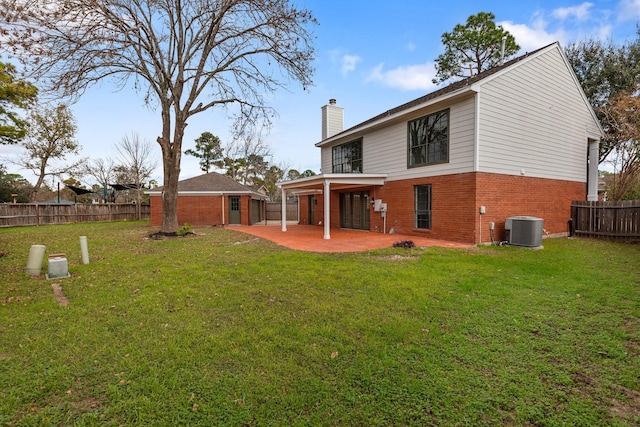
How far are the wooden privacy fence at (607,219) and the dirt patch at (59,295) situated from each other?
1650 cm

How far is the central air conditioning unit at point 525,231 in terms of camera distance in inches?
366

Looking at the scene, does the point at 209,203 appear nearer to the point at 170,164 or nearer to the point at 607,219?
the point at 170,164

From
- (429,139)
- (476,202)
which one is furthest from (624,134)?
(476,202)

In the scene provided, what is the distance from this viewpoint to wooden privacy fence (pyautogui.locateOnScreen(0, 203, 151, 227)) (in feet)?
64.3

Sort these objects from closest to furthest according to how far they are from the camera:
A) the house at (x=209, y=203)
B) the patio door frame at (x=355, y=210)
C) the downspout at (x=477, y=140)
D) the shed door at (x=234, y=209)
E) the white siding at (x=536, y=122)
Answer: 1. the downspout at (x=477, y=140)
2. the white siding at (x=536, y=122)
3. the patio door frame at (x=355, y=210)
4. the house at (x=209, y=203)
5. the shed door at (x=234, y=209)

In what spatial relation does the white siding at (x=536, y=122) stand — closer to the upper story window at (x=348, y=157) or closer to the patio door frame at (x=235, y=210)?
the upper story window at (x=348, y=157)

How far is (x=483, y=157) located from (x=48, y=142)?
3415 centimetres

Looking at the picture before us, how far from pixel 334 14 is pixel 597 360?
12.9 metres

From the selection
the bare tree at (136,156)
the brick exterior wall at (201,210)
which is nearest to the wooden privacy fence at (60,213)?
the bare tree at (136,156)

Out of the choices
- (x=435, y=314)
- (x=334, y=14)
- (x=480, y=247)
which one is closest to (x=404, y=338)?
(x=435, y=314)

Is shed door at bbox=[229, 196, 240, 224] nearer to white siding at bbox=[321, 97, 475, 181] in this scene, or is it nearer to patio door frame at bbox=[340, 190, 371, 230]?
patio door frame at bbox=[340, 190, 371, 230]

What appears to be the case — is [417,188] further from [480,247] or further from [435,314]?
[435,314]

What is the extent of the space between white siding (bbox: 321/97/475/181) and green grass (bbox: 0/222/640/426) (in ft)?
16.4

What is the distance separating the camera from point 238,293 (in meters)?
5.00
